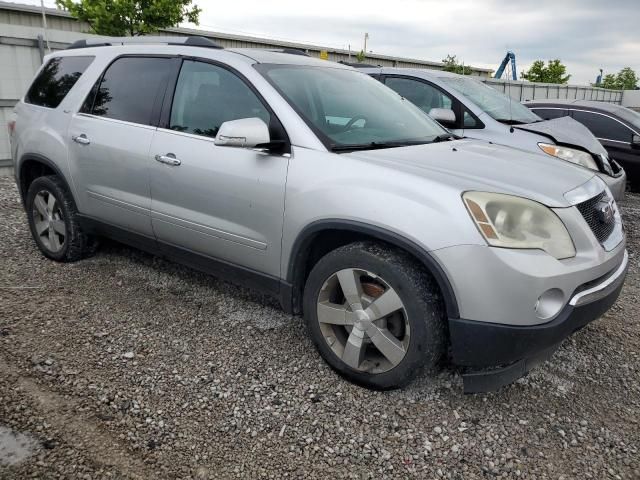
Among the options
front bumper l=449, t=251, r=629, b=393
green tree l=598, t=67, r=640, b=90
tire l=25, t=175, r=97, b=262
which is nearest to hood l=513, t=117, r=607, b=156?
front bumper l=449, t=251, r=629, b=393

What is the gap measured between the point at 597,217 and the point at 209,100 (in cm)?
236

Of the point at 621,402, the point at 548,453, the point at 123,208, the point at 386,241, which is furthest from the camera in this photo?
the point at 123,208

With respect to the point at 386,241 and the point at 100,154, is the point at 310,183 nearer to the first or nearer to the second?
the point at 386,241

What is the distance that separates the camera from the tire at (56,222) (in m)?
4.27

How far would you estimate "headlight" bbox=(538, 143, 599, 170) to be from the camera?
5.71 m

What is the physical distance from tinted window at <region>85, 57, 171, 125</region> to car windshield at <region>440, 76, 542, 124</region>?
3.76 m

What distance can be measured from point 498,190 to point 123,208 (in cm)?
257

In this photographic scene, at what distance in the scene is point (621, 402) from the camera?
278cm

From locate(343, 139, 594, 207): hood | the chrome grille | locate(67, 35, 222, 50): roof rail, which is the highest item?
locate(67, 35, 222, 50): roof rail

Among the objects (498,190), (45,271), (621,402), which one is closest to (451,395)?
(621,402)

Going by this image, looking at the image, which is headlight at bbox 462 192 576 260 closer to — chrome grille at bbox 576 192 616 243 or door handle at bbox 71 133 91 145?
chrome grille at bbox 576 192 616 243

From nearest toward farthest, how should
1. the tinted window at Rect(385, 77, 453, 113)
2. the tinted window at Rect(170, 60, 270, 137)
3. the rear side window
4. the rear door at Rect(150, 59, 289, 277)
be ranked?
the rear door at Rect(150, 59, 289, 277), the tinted window at Rect(170, 60, 270, 137), the rear side window, the tinted window at Rect(385, 77, 453, 113)

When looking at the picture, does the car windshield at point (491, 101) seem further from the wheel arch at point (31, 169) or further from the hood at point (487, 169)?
the wheel arch at point (31, 169)

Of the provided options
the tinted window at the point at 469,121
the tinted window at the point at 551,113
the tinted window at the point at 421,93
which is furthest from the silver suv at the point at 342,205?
the tinted window at the point at 551,113
